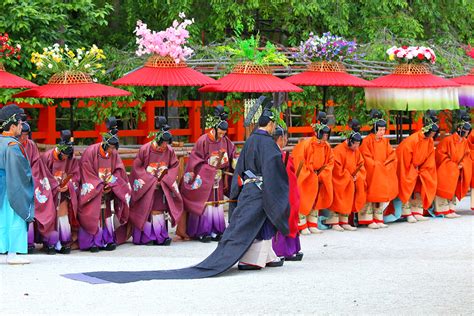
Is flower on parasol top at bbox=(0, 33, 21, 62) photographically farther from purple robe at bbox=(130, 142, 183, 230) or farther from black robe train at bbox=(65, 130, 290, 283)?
black robe train at bbox=(65, 130, 290, 283)

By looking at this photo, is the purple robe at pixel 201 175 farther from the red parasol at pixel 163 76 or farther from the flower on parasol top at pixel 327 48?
the flower on parasol top at pixel 327 48

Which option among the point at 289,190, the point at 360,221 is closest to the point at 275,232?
the point at 289,190

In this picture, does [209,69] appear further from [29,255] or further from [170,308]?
[170,308]

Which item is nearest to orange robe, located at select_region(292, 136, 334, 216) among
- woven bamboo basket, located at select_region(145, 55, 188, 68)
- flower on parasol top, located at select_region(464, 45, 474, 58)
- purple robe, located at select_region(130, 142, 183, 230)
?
purple robe, located at select_region(130, 142, 183, 230)

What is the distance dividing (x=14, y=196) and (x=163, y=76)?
4.64m

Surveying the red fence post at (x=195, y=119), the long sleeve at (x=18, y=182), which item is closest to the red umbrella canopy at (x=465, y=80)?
the red fence post at (x=195, y=119)

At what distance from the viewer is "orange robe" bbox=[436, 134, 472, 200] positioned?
17469mm

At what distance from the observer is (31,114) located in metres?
19.5

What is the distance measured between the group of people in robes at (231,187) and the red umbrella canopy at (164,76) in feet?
3.82

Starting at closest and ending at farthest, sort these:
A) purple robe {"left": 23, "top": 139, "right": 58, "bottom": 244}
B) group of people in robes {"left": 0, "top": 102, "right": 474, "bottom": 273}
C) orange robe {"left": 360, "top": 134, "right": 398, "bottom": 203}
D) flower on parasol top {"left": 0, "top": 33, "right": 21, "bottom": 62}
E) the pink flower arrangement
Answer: group of people in robes {"left": 0, "top": 102, "right": 474, "bottom": 273}
purple robe {"left": 23, "top": 139, "right": 58, "bottom": 244}
the pink flower arrangement
flower on parasol top {"left": 0, "top": 33, "right": 21, "bottom": 62}
orange robe {"left": 360, "top": 134, "right": 398, "bottom": 203}

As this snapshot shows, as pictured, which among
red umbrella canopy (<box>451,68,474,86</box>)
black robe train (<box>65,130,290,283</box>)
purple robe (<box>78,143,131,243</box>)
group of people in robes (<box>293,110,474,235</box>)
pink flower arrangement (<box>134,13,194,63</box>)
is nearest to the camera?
black robe train (<box>65,130,290,283</box>)

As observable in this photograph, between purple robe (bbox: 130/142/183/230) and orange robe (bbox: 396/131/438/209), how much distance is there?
13.6 ft

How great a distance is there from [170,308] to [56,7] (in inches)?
393

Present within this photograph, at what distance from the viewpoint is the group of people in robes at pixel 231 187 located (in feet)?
38.2
